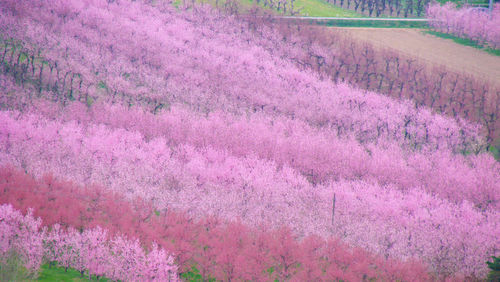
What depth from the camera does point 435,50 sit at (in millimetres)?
51375

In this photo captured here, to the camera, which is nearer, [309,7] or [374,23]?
[374,23]

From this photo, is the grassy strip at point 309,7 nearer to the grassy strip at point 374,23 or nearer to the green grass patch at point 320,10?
the green grass patch at point 320,10

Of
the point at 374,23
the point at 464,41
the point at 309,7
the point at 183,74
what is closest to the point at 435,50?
the point at 464,41

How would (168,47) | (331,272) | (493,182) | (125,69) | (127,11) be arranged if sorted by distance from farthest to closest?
(127,11) → (168,47) → (125,69) → (493,182) → (331,272)

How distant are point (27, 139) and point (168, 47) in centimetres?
2021

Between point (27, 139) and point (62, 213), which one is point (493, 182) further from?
point (27, 139)

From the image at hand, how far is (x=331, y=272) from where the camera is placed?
62.7 feet

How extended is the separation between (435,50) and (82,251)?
46268 millimetres

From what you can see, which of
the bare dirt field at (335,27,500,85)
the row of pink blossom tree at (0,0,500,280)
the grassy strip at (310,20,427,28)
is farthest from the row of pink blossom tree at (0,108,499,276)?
the grassy strip at (310,20,427,28)

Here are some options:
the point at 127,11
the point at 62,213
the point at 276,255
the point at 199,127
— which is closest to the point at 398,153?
the point at 199,127

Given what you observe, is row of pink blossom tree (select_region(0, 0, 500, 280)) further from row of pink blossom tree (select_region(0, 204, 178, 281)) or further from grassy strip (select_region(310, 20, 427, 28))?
grassy strip (select_region(310, 20, 427, 28))

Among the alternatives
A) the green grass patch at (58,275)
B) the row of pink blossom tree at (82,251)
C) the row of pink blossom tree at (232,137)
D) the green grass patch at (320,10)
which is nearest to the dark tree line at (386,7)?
the green grass patch at (320,10)

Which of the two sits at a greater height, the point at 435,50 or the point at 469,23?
the point at 469,23

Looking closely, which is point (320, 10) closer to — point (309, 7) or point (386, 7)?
point (309, 7)
